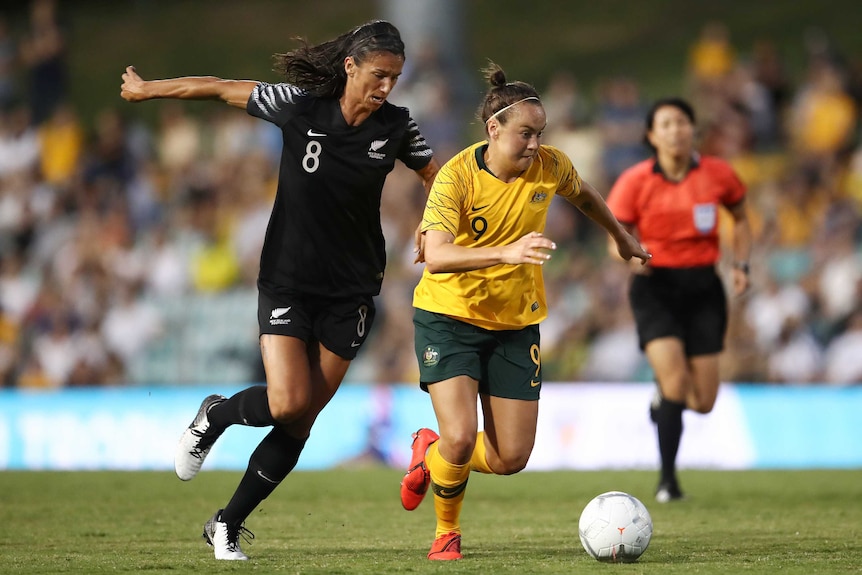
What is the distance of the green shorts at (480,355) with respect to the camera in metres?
6.39

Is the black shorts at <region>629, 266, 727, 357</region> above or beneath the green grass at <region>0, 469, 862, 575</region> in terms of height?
above

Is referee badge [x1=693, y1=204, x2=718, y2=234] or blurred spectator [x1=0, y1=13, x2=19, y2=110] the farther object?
blurred spectator [x1=0, y1=13, x2=19, y2=110]

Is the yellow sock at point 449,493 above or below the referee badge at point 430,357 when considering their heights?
below

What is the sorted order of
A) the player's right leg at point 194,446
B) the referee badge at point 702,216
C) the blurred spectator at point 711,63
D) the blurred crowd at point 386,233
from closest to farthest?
the player's right leg at point 194,446 < the referee badge at point 702,216 < the blurred crowd at point 386,233 < the blurred spectator at point 711,63

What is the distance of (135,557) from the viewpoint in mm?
6363

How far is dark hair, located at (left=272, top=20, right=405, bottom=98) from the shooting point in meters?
6.21

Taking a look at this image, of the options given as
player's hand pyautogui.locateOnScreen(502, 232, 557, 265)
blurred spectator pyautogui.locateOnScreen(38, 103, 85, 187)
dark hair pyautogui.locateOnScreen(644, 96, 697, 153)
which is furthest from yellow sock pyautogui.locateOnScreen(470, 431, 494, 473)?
blurred spectator pyautogui.locateOnScreen(38, 103, 85, 187)

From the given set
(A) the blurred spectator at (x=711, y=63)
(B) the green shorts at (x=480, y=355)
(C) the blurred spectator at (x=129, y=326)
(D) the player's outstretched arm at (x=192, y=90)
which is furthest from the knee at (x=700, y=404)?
(A) the blurred spectator at (x=711, y=63)

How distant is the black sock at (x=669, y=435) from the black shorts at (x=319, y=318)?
11.0 feet

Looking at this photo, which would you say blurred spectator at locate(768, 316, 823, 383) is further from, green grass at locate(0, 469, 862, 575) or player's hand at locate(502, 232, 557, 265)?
player's hand at locate(502, 232, 557, 265)

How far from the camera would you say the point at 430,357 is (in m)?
6.40

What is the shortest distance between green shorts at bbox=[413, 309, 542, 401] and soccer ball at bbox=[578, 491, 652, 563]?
75 centimetres

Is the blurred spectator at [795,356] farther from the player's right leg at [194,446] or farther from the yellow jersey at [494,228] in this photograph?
the player's right leg at [194,446]

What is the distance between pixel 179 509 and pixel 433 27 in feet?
32.7
